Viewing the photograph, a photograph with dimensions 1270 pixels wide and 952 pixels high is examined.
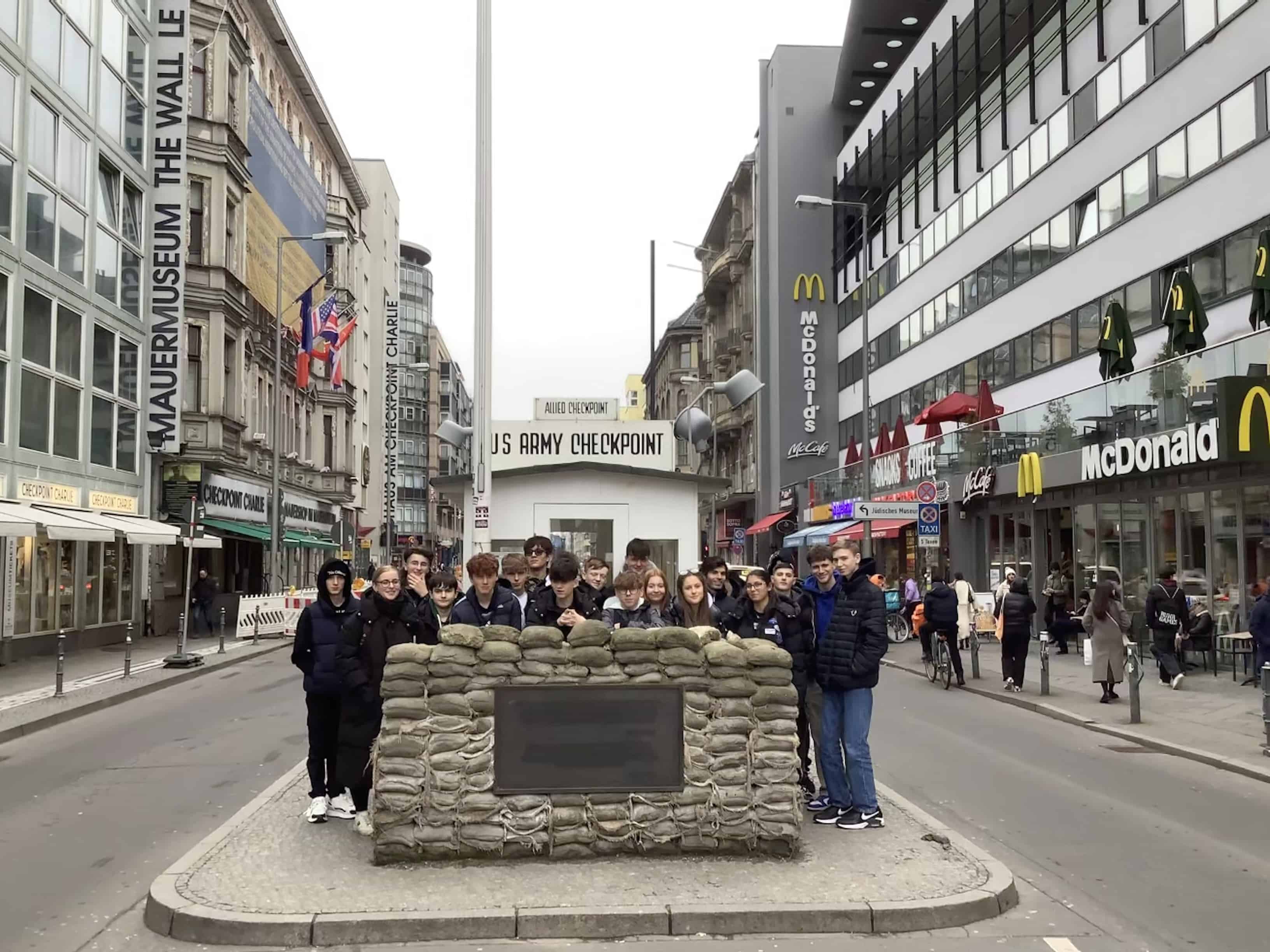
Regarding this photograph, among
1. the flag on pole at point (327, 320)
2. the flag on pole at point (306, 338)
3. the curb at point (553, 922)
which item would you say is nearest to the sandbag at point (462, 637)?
the curb at point (553, 922)

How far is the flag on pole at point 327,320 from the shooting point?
40.3 m

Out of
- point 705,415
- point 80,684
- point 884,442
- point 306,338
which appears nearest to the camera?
point 80,684

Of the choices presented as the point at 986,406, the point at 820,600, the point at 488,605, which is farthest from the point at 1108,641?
the point at 986,406

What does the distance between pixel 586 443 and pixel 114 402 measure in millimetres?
12465

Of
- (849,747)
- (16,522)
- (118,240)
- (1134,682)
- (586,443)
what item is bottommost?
(1134,682)

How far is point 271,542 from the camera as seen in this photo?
3391cm

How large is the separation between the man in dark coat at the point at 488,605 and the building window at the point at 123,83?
22.3 meters

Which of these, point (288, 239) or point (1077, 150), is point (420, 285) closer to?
point (288, 239)

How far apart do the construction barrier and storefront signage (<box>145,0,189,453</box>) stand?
14.0 ft

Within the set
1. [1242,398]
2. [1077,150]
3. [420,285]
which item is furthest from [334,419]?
[420,285]

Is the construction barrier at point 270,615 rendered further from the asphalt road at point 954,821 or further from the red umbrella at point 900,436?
the red umbrella at point 900,436

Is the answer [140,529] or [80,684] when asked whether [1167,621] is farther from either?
[140,529]

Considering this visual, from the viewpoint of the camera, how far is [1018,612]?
17.5 metres

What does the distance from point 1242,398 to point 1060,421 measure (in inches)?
267
